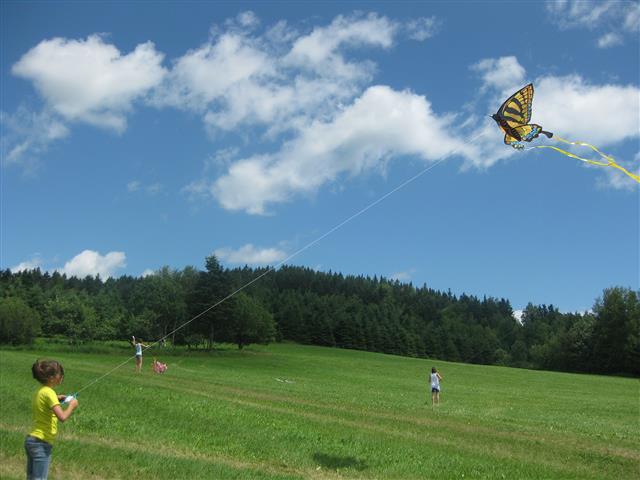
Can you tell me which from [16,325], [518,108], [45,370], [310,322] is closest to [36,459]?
[45,370]

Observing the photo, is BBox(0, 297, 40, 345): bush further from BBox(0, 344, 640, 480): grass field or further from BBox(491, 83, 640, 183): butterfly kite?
BBox(491, 83, 640, 183): butterfly kite

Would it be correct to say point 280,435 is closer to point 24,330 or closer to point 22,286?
point 24,330

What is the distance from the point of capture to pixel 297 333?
148250 millimetres

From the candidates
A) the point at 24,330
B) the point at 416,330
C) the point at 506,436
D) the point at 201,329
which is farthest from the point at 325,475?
the point at 416,330

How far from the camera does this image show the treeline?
82.2 metres

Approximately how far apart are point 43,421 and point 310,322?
141419mm

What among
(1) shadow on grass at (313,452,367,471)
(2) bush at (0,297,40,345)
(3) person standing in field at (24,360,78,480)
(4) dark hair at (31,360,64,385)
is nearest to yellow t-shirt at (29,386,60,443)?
(3) person standing in field at (24,360,78,480)

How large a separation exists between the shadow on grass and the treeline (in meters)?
8.31

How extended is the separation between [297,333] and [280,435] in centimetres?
13270

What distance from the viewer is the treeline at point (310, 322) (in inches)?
3236

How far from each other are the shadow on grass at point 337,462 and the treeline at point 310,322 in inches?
327

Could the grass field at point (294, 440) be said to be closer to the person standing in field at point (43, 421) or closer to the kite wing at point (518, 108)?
the person standing in field at point (43, 421)

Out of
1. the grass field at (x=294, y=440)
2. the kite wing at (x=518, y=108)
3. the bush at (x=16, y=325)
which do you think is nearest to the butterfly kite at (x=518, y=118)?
the kite wing at (x=518, y=108)

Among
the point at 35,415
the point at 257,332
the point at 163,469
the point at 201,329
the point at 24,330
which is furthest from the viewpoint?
the point at 24,330
